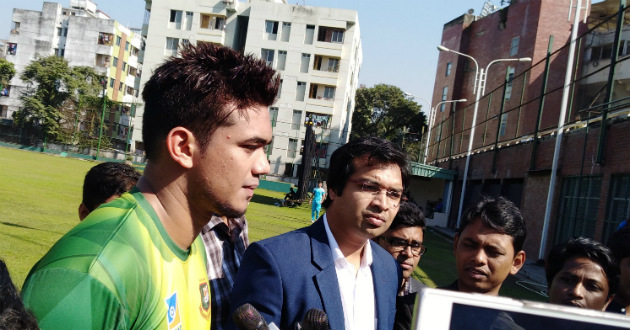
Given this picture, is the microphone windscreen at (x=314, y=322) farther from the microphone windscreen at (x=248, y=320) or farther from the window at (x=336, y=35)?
the window at (x=336, y=35)

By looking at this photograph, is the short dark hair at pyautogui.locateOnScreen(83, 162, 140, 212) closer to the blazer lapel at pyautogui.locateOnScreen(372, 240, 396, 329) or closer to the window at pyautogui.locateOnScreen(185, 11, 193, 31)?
the blazer lapel at pyautogui.locateOnScreen(372, 240, 396, 329)

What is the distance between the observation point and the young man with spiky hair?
5.25 feet

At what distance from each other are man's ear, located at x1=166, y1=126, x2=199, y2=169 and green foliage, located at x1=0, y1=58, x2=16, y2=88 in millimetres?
70883

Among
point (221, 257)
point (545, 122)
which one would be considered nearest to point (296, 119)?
point (545, 122)

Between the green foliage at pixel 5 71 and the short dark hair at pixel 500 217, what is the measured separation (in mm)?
70395

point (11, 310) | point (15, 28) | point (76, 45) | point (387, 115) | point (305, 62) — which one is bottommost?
point (11, 310)

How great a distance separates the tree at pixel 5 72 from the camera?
2547 inches

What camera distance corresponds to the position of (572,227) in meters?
17.7

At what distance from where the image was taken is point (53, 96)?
2188 inches

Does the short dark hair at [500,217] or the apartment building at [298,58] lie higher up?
the apartment building at [298,58]

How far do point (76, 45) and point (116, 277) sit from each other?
242ft

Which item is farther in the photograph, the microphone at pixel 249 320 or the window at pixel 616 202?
the window at pixel 616 202

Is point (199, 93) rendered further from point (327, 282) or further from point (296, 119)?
point (296, 119)

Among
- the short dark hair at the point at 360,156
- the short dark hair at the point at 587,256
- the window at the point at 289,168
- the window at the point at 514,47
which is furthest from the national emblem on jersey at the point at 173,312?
the window at the point at 289,168
